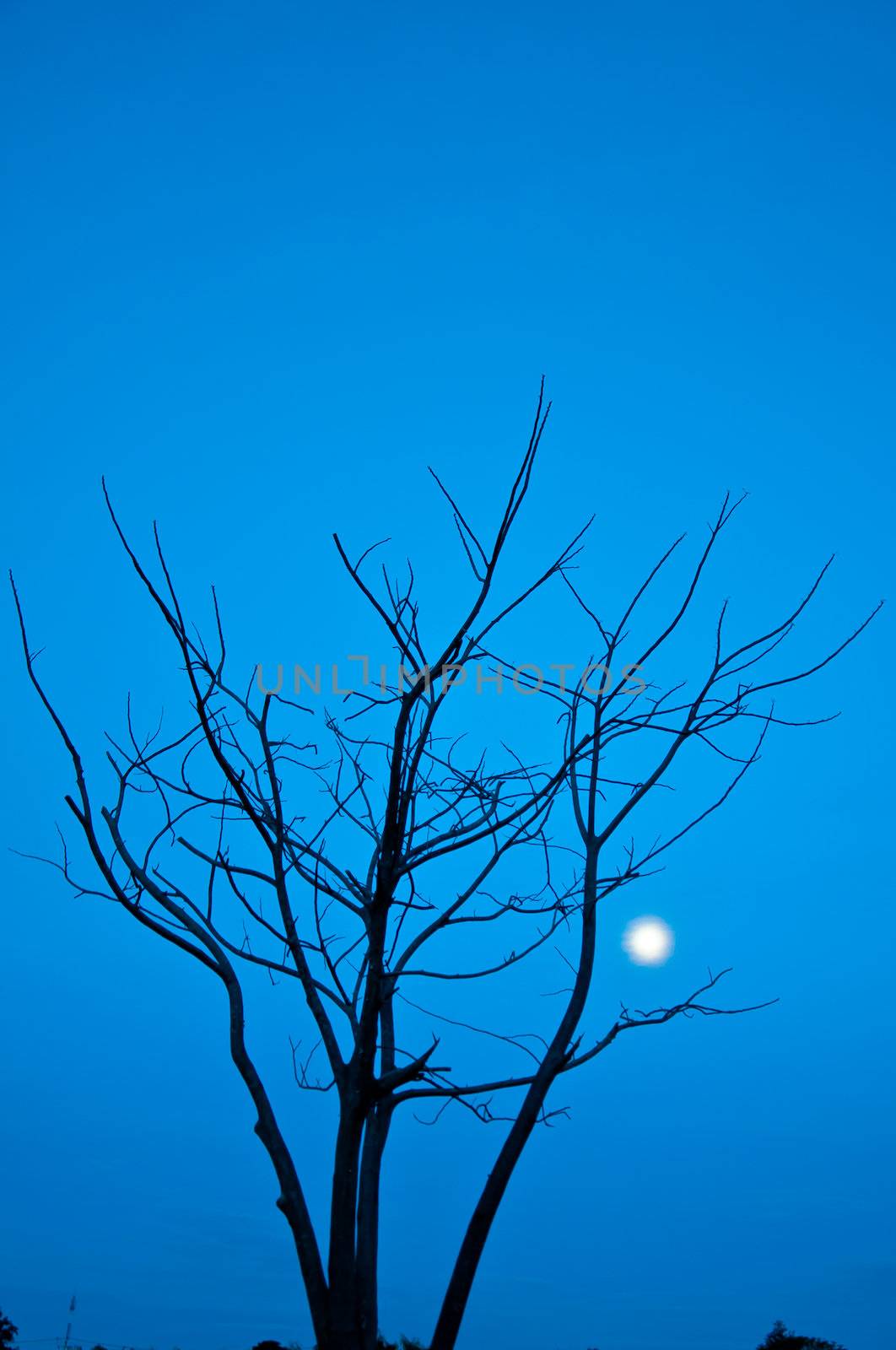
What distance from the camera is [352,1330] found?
135 inches

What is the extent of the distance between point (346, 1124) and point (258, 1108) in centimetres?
35

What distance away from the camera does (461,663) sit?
369 cm

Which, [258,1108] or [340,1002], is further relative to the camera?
[340,1002]

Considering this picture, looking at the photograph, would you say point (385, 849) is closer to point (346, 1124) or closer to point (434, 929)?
point (434, 929)

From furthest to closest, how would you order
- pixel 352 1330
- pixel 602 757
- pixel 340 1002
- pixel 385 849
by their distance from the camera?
pixel 602 757 < pixel 340 1002 < pixel 385 849 < pixel 352 1330

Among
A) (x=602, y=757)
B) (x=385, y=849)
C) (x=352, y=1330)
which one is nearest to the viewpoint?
(x=352, y=1330)

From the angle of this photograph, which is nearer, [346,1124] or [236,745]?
[346,1124]

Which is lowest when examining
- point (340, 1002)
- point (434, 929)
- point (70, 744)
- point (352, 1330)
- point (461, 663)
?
point (352, 1330)

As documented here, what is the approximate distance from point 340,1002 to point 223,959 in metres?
0.48

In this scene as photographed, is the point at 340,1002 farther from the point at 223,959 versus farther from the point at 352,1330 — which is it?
the point at 352,1330

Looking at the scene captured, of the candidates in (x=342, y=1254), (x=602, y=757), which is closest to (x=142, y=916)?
(x=342, y=1254)

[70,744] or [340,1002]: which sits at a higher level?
[70,744]

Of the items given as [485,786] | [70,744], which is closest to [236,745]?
[70,744]

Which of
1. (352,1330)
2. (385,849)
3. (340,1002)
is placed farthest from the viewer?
(340,1002)
